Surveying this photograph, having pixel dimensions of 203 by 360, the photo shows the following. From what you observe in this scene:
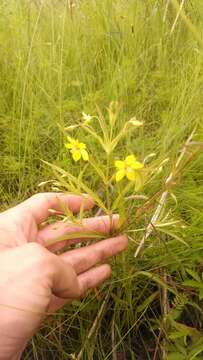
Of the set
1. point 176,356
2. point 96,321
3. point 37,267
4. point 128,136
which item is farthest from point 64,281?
point 128,136

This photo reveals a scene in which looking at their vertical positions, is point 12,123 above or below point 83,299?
above

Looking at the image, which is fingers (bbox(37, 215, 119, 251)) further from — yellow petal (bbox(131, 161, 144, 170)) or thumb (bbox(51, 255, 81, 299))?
yellow petal (bbox(131, 161, 144, 170))

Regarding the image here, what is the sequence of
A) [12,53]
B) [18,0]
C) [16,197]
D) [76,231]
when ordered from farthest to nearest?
[18,0], [12,53], [16,197], [76,231]

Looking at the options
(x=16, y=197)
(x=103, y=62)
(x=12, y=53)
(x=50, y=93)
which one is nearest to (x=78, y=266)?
(x=16, y=197)

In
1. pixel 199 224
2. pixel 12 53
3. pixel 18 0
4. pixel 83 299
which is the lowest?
pixel 83 299

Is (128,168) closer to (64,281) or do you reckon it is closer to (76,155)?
(76,155)

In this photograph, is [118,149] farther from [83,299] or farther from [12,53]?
[12,53]

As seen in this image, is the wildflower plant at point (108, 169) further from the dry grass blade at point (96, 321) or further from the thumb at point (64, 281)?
the dry grass blade at point (96, 321)
